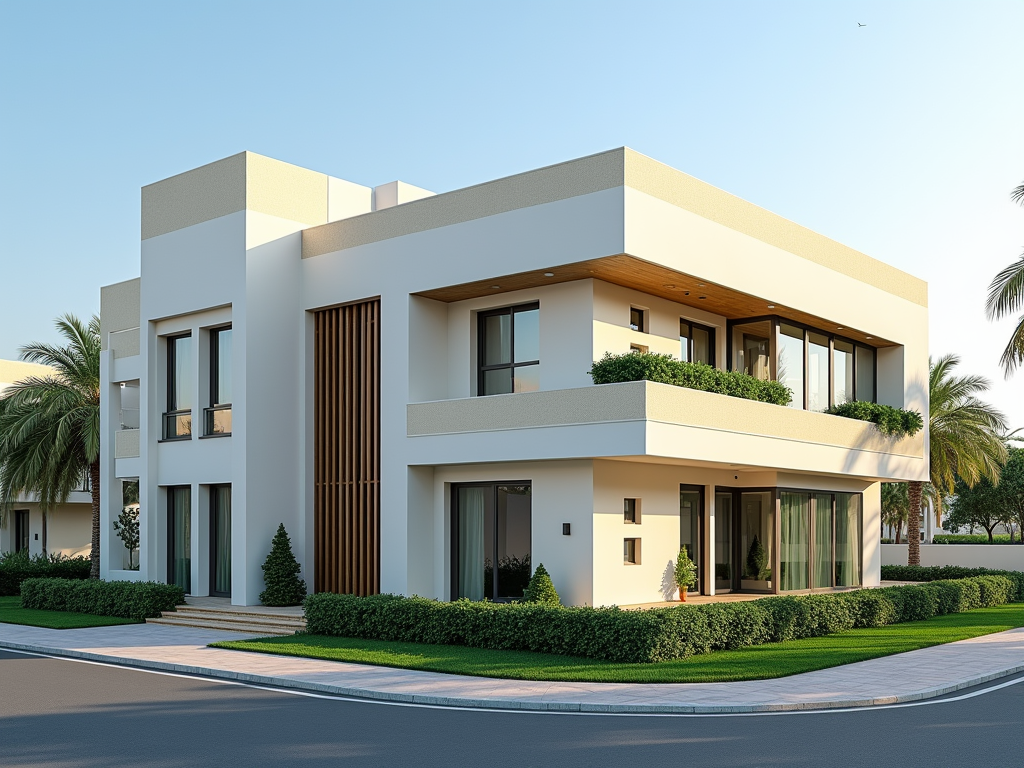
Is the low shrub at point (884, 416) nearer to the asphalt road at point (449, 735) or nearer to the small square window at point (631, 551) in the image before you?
the small square window at point (631, 551)

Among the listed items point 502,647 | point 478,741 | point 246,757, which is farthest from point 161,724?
point 502,647

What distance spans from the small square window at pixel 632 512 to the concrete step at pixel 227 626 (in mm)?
6643

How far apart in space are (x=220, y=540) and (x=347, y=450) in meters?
3.84

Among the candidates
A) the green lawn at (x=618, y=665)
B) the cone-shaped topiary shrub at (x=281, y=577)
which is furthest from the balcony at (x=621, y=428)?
the green lawn at (x=618, y=665)

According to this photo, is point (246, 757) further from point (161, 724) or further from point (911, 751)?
point (911, 751)

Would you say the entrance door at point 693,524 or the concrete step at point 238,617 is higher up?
the entrance door at point 693,524

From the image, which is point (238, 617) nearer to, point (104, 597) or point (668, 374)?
point (104, 597)

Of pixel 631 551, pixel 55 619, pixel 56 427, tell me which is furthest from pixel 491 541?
pixel 56 427

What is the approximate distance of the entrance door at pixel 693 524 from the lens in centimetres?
2248

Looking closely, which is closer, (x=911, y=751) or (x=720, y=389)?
(x=911, y=751)

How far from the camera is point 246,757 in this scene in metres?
9.48

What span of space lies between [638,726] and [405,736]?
8.00ft

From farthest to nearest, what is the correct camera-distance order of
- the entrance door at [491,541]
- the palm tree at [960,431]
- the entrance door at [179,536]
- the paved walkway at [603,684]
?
1. the palm tree at [960,431]
2. the entrance door at [179,536]
3. the entrance door at [491,541]
4. the paved walkway at [603,684]

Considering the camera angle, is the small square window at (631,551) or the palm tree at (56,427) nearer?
the small square window at (631,551)
